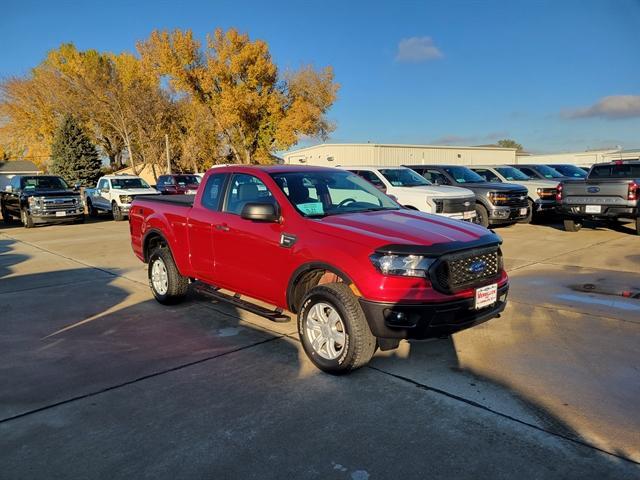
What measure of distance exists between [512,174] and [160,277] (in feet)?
43.2

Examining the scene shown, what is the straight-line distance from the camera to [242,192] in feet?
17.3

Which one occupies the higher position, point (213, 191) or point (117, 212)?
point (213, 191)

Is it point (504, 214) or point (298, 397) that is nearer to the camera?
point (298, 397)

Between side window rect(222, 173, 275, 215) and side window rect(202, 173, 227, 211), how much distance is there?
0.48 feet

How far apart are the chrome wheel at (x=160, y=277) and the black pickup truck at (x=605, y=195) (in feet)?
32.4

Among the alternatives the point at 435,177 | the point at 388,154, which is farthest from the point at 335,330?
the point at 388,154

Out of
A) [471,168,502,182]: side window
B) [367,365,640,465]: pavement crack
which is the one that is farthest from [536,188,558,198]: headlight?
[367,365,640,465]: pavement crack

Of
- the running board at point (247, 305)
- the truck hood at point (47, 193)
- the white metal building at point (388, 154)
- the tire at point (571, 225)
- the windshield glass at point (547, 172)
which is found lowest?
the tire at point (571, 225)

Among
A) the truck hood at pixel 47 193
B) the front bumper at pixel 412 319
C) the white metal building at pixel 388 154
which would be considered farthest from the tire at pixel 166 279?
the white metal building at pixel 388 154

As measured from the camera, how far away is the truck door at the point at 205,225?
214 inches

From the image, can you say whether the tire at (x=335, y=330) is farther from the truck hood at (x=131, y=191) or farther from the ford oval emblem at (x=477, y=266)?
the truck hood at (x=131, y=191)

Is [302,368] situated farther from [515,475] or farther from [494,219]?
[494,219]

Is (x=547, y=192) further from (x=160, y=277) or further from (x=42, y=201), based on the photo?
(x=42, y=201)

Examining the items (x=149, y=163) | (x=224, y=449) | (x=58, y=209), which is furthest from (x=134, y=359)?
(x=149, y=163)
